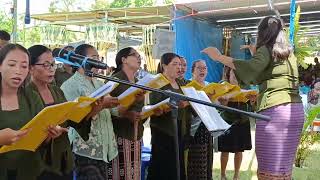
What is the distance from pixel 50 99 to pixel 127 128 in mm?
949

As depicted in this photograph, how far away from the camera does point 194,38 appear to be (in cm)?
939

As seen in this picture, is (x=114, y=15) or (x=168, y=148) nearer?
(x=168, y=148)

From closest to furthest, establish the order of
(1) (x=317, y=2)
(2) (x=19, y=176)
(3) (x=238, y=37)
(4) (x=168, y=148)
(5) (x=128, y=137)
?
(2) (x=19, y=176)
(5) (x=128, y=137)
(4) (x=168, y=148)
(1) (x=317, y=2)
(3) (x=238, y=37)

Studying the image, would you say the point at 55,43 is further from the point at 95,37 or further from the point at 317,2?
the point at 317,2

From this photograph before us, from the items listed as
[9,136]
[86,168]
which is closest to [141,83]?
[86,168]

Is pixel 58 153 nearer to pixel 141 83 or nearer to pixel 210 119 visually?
pixel 141 83

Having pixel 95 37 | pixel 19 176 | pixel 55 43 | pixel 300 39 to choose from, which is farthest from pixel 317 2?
pixel 19 176

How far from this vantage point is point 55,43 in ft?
32.7

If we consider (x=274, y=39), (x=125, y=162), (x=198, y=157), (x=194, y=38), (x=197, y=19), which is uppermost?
(x=197, y=19)

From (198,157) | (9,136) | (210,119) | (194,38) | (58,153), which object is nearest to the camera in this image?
(9,136)

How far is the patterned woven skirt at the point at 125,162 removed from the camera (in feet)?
11.5

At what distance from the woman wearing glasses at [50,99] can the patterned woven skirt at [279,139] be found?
4.19 feet

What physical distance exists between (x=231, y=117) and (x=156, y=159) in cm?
149

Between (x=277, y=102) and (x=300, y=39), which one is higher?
(x=300, y=39)
